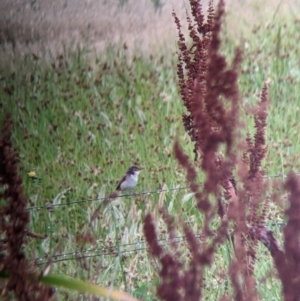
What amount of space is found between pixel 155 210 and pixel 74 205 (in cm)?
26

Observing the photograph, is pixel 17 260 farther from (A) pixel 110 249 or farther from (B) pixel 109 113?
(B) pixel 109 113

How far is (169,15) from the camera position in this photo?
2270 mm

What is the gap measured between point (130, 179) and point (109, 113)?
0.75 feet

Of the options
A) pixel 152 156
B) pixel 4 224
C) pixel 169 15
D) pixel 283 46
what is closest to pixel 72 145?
pixel 152 156

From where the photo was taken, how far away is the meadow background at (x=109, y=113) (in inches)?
85.3

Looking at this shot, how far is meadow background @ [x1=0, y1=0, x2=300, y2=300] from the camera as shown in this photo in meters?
2.17

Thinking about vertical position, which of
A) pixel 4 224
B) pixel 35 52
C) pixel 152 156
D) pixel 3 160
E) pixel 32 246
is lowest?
pixel 32 246

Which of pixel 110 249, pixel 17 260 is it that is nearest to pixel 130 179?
pixel 110 249

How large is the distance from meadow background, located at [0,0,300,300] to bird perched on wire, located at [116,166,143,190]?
0.07ft

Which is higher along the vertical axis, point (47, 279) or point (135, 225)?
point (47, 279)

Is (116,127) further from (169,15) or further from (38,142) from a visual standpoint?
(169,15)

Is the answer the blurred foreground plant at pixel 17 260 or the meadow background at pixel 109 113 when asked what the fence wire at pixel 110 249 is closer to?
the meadow background at pixel 109 113

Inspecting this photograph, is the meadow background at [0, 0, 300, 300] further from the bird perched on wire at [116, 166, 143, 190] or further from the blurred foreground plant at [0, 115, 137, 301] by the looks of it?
the blurred foreground plant at [0, 115, 137, 301]

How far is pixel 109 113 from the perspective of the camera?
225 centimetres
